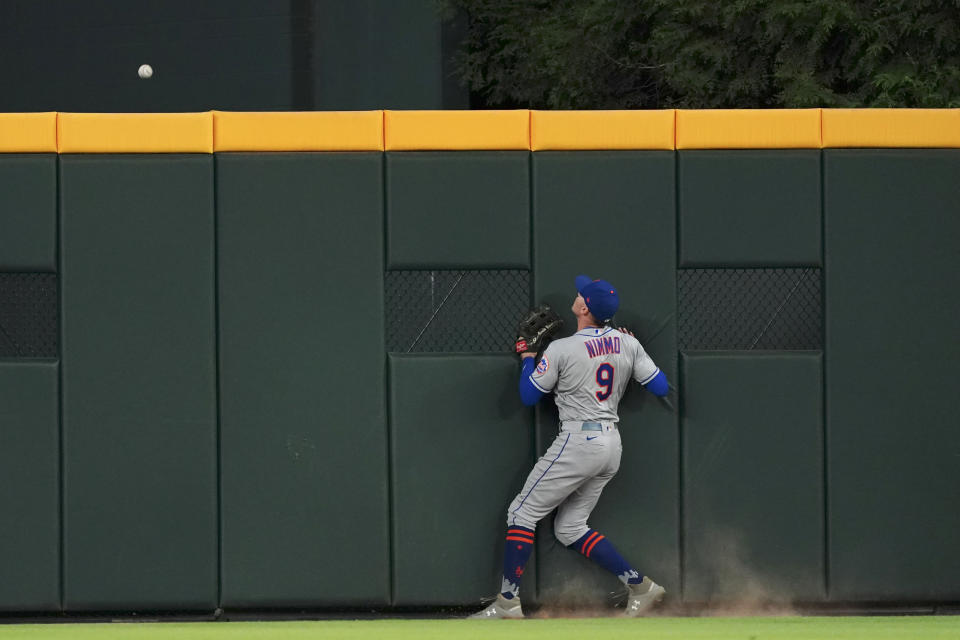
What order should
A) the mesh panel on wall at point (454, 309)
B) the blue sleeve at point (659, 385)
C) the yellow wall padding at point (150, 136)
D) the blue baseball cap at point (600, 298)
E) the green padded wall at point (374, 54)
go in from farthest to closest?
the green padded wall at point (374, 54), the mesh panel on wall at point (454, 309), the yellow wall padding at point (150, 136), the blue sleeve at point (659, 385), the blue baseball cap at point (600, 298)

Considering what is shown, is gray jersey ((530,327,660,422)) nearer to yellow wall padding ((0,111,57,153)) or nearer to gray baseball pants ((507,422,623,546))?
gray baseball pants ((507,422,623,546))

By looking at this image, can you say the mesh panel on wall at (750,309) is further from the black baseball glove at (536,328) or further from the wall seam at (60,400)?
the wall seam at (60,400)

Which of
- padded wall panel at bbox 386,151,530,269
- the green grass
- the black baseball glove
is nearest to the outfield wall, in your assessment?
padded wall panel at bbox 386,151,530,269

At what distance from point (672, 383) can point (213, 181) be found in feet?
8.98

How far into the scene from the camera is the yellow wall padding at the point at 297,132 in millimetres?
6695

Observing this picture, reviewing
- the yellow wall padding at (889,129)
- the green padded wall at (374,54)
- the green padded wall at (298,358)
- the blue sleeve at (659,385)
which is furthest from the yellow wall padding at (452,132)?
the green padded wall at (374,54)

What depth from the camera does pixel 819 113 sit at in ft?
22.1

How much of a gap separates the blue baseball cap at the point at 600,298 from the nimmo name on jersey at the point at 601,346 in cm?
11

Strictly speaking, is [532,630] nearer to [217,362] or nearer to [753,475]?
[753,475]

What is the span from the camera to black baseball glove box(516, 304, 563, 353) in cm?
657

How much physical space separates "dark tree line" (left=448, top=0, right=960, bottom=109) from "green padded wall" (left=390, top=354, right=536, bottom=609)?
781 cm

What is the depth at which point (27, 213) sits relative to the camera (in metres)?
6.69

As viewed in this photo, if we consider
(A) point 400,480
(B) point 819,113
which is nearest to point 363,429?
(A) point 400,480

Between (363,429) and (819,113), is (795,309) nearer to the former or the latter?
(819,113)
